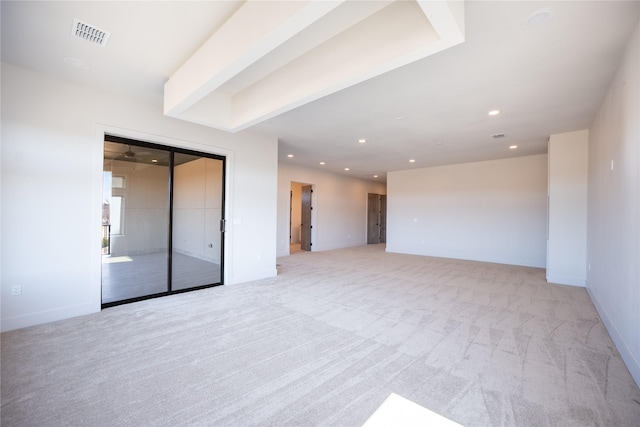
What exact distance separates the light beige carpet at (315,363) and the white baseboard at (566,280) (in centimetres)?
123

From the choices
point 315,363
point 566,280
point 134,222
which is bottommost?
point 315,363

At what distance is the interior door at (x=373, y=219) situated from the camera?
1197 centimetres

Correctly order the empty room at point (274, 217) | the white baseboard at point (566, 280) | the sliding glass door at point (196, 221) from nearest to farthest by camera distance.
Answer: the empty room at point (274, 217), the sliding glass door at point (196, 221), the white baseboard at point (566, 280)

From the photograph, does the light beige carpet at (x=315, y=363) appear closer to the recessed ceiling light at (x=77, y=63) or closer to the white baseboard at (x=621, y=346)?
the white baseboard at (x=621, y=346)

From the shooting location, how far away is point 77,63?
2.95 metres

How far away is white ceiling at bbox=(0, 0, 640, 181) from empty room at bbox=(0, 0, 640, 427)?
3cm

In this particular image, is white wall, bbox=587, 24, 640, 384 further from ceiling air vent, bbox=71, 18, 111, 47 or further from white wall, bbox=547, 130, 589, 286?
ceiling air vent, bbox=71, 18, 111, 47

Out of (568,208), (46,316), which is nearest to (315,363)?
(46,316)

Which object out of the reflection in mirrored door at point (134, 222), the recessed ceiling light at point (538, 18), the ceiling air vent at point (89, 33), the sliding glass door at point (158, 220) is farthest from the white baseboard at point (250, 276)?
the recessed ceiling light at point (538, 18)

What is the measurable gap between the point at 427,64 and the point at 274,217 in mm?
3812

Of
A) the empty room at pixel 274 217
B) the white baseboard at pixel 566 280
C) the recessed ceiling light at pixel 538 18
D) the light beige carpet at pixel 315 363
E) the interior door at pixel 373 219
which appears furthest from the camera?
the interior door at pixel 373 219

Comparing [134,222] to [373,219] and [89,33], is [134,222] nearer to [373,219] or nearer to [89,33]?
[89,33]

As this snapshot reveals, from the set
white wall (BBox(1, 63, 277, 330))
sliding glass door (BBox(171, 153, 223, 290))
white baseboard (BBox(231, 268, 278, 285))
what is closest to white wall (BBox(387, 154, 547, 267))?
white baseboard (BBox(231, 268, 278, 285))

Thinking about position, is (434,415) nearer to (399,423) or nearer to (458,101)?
(399,423)
